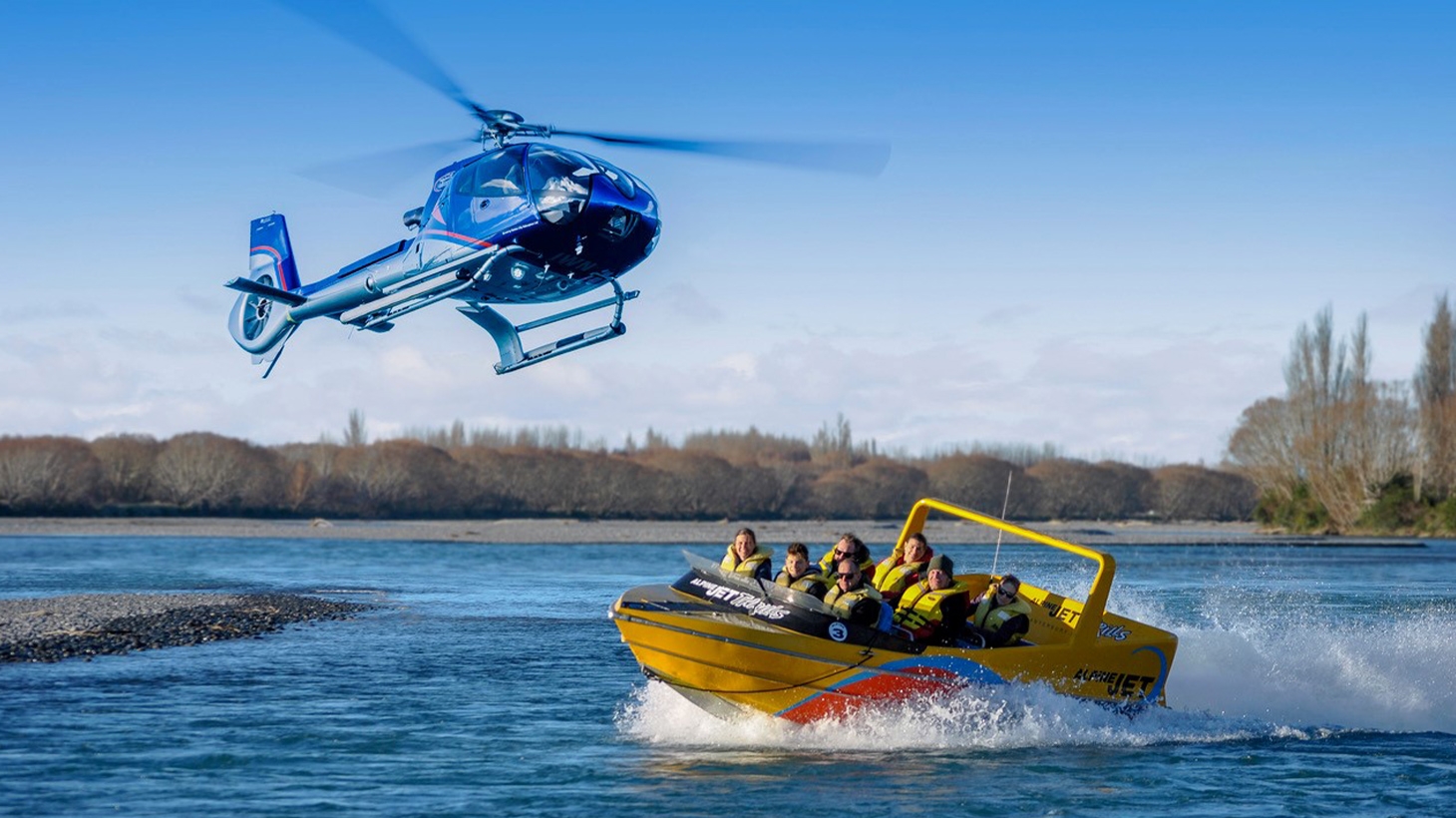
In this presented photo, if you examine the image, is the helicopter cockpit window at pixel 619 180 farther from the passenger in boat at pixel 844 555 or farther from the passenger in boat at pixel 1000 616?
the passenger in boat at pixel 1000 616

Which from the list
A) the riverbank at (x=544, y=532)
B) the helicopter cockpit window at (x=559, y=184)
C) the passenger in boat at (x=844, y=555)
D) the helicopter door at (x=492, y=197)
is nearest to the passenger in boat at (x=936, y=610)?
the passenger in boat at (x=844, y=555)

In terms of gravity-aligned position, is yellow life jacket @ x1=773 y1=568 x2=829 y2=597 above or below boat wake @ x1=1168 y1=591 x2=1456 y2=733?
above

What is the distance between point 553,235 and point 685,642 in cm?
1277

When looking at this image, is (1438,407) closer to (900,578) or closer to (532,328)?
(532,328)

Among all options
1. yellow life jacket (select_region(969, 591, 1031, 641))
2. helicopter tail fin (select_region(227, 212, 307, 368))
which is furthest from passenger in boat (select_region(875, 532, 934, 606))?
helicopter tail fin (select_region(227, 212, 307, 368))

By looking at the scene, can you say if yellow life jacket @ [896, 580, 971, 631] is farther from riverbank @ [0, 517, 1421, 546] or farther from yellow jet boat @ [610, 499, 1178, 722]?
riverbank @ [0, 517, 1421, 546]

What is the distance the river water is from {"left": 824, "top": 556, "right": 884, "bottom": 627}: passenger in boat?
974mm

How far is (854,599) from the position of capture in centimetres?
1416

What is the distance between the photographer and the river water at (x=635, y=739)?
12.5m

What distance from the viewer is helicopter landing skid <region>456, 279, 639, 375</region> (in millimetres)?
27438

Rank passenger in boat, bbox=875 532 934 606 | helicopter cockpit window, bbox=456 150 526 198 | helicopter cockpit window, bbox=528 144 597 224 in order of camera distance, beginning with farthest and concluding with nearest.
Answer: helicopter cockpit window, bbox=456 150 526 198
helicopter cockpit window, bbox=528 144 597 224
passenger in boat, bbox=875 532 934 606

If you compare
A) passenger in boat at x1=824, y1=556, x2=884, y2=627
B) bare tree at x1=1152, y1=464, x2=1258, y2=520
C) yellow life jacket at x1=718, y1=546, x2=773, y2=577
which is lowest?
passenger in boat at x1=824, y1=556, x2=884, y2=627

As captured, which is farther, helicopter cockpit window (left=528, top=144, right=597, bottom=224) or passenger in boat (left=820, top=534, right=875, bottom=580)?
helicopter cockpit window (left=528, top=144, right=597, bottom=224)

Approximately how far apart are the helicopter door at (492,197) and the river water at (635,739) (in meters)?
6.94
